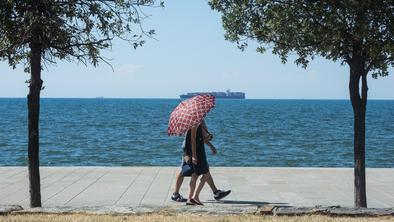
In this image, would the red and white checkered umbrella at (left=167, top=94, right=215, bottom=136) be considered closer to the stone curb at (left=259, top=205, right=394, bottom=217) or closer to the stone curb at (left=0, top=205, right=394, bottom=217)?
the stone curb at (left=0, top=205, right=394, bottom=217)

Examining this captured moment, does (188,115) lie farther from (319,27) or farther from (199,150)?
(319,27)

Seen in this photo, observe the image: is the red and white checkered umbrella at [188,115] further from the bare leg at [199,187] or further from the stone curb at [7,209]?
the stone curb at [7,209]

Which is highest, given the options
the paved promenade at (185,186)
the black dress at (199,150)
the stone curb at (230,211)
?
the black dress at (199,150)

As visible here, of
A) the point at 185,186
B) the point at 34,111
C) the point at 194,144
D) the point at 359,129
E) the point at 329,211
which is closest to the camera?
the point at 329,211

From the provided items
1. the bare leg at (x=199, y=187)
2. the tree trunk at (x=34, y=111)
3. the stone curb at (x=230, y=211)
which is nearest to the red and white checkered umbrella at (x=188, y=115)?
the bare leg at (x=199, y=187)

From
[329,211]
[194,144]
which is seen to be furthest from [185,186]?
[329,211]

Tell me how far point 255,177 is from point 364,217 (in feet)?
17.9

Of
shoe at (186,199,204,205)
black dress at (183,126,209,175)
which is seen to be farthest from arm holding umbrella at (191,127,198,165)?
shoe at (186,199,204,205)

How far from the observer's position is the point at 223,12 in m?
9.05

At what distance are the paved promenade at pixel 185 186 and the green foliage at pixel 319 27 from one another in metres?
2.55

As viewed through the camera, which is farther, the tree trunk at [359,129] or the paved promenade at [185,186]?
the paved promenade at [185,186]

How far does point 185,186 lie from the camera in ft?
39.6

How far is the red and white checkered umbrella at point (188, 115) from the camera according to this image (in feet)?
30.6

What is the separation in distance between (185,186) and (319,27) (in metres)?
4.98
